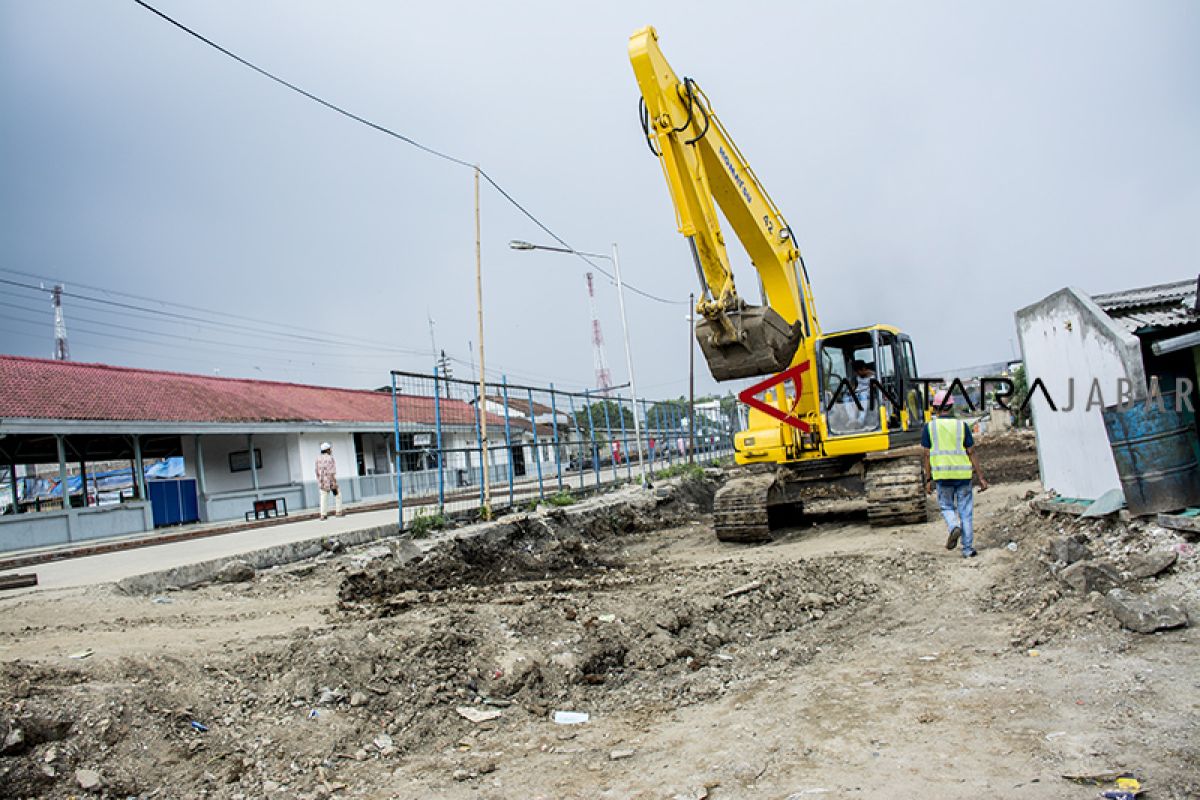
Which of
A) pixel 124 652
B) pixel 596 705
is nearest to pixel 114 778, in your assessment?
pixel 124 652

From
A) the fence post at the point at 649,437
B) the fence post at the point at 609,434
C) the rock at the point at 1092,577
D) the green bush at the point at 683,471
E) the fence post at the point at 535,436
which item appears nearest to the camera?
the rock at the point at 1092,577

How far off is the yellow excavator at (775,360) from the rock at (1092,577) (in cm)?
318

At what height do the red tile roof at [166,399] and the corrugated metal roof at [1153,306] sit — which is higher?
the red tile roof at [166,399]

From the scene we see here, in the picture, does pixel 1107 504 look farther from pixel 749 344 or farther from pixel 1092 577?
pixel 749 344

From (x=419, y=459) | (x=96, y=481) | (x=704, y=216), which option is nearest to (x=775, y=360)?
(x=704, y=216)

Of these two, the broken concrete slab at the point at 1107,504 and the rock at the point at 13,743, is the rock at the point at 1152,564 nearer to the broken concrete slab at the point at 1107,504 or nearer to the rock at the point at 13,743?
the broken concrete slab at the point at 1107,504

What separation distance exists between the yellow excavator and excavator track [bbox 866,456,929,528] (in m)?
0.01

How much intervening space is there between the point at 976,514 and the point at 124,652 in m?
10.2

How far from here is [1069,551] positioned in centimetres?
609

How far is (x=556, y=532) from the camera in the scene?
11625 mm

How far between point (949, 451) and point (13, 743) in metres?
7.72

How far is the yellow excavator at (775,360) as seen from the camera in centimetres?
777

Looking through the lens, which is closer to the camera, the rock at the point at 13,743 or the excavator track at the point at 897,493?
the rock at the point at 13,743

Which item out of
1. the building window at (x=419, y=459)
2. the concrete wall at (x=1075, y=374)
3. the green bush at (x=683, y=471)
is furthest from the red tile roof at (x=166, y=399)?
the concrete wall at (x=1075, y=374)
